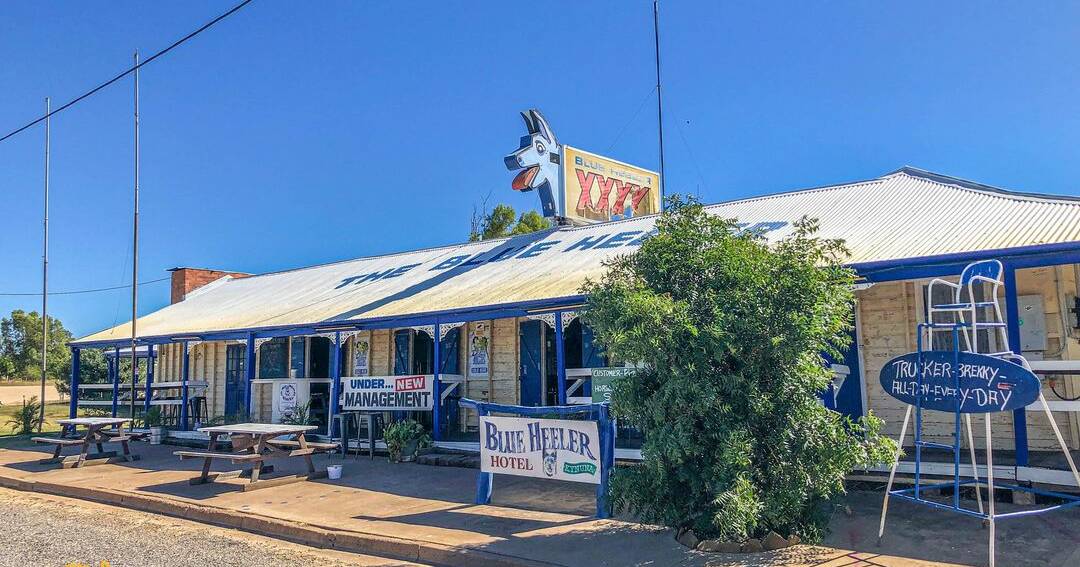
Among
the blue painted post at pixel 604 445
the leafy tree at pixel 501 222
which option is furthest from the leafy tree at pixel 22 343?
the blue painted post at pixel 604 445

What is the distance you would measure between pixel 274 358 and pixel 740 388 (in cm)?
1547

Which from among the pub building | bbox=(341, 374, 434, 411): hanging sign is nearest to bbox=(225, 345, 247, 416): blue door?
the pub building

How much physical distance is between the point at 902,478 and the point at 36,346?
76.1m

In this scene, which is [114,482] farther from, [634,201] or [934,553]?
[634,201]

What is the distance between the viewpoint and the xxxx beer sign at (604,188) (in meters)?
21.4

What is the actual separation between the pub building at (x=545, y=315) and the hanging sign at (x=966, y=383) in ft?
1.56

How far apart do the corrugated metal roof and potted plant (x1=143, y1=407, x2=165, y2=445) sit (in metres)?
1.94

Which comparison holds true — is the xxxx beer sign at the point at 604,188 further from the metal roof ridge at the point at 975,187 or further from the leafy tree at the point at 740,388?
the leafy tree at the point at 740,388

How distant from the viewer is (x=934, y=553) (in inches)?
253

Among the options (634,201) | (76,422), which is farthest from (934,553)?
(634,201)

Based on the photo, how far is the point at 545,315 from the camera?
12203mm

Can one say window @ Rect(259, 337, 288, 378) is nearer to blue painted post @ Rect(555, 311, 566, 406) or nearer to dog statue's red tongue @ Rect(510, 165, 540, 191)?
dog statue's red tongue @ Rect(510, 165, 540, 191)

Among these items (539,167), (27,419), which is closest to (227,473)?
(539,167)

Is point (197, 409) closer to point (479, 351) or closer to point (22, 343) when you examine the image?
point (479, 351)
